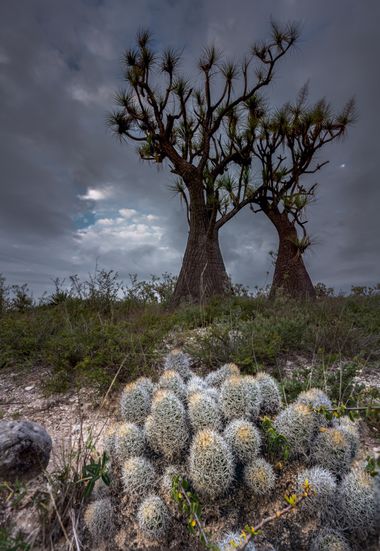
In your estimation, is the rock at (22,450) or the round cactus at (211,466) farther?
A: the rock at (22,450)

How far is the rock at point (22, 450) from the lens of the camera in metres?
2.03

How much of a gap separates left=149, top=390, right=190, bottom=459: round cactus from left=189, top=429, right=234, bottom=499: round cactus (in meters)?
0.17

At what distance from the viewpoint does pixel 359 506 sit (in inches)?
63.6

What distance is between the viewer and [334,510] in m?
1.67

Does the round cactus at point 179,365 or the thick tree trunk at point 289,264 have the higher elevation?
the thick tree trunk at point 289,264

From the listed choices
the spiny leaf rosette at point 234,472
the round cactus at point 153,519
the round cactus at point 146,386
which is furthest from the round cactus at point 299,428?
the round cactus at point 146,386

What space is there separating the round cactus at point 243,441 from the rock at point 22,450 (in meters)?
1.16

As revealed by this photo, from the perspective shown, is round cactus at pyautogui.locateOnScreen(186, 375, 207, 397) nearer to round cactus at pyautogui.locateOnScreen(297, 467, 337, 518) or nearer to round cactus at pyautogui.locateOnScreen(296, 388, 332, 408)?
round cactus at pyautogui.locateOnScreen(296, 388, 332, 408)

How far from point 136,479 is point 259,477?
0.63 meters

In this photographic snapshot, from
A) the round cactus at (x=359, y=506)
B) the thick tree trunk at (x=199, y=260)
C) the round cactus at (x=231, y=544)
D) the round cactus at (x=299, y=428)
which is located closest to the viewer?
the round cactus at (x=231, y=544)

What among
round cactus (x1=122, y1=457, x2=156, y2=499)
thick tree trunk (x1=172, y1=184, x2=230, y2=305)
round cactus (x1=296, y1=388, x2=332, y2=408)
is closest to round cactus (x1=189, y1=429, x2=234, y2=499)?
round cactus (x1=122, y1=457, x2=156, y2=499)

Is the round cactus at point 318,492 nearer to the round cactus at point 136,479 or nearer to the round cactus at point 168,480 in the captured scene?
the round cactus at point 168,480

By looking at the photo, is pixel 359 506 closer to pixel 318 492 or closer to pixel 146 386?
pixel 318 492

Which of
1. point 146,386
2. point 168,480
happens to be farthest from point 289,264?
point 168,480
